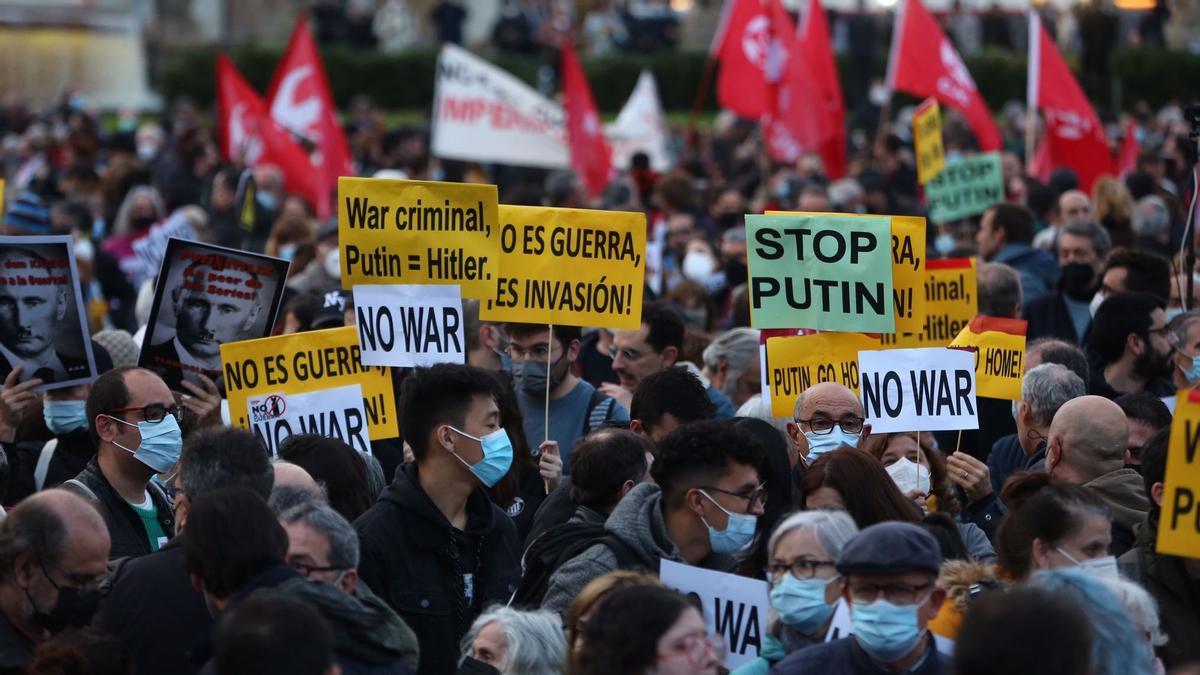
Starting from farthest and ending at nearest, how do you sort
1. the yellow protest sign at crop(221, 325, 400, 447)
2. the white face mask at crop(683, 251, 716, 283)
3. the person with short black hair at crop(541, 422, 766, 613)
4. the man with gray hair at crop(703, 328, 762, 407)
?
the white face mask at crop(683, 251, 716, 283)
the man with gray hair at crop(703, 328, 762, 407)
the yellow protest sign at crop(221, 325, 400, 447)
the person with short black hair at crop(541, 422, 766, 613)

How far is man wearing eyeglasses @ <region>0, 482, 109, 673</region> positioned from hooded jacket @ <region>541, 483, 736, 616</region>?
1262 mm

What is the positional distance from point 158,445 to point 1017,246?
250 inches

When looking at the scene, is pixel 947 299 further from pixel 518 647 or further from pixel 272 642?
pixel 272 642

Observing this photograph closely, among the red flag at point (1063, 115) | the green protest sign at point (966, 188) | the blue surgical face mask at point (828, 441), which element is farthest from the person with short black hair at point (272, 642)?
the red flag at point (1063, 115)

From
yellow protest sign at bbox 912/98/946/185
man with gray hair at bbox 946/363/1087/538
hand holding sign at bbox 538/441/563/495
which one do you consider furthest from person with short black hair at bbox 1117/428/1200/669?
yellow protest sign at bbox 912/98/946/185

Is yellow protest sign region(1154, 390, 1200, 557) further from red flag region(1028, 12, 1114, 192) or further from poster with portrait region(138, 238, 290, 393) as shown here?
red flag region(1028, 12, 1114, 192)

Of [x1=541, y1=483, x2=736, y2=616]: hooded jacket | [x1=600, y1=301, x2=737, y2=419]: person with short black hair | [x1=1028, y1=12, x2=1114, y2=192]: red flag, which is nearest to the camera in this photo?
→ [x1=541, y1=483, x2=736, y2=616]: hooded jacket

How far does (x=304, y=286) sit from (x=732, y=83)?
26.2ft

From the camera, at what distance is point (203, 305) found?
26.8ft

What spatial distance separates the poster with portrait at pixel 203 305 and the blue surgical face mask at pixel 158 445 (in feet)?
3.80

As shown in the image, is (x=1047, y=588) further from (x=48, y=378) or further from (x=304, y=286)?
(x=304, y=286)

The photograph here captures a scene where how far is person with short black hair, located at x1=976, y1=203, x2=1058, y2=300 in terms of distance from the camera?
11.7 meters

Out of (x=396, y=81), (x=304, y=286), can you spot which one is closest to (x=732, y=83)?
(x=304, y=286)

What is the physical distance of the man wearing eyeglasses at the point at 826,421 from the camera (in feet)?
23.1
